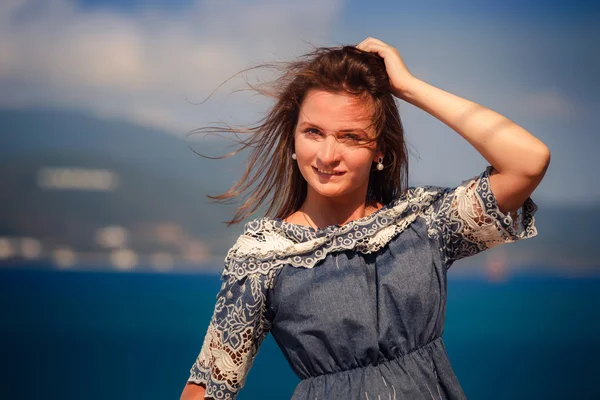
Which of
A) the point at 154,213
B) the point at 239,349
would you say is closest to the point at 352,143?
the point at 239,349

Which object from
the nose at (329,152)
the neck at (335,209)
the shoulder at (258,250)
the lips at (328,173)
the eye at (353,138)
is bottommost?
the shoulder at (258,250)

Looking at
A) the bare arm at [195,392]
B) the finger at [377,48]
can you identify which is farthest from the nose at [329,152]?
the bare arm at [195,392]

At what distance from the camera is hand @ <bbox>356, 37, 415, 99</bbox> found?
Answer: 1775 mm

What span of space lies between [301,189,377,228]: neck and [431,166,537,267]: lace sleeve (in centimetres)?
17

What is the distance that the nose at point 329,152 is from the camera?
5.70ft

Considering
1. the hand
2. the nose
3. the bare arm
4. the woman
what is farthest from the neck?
the bare arm

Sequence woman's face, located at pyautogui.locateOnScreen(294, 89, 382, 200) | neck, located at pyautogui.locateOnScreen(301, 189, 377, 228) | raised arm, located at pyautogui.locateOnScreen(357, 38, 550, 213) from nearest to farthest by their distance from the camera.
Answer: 1. raised arm, located at pyautogui.locateOnScreen(357, 38, 550, 213)
2. woman's face, located at pyautogui.locateOnScreen(294, 89, 382, 200)
3. neck, located at pyautogui.locateOnScreen(301, 189, 377, 228)

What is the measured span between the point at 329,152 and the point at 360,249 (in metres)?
0.22

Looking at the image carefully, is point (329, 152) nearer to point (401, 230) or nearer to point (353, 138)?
point (353, 138)

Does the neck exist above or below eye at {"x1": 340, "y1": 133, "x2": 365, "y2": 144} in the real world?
below

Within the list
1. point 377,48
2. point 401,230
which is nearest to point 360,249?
point 401,230

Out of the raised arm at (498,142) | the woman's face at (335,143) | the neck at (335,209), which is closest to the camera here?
the raised arm at (498,142)

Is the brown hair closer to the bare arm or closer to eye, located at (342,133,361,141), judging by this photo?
eye, located at (342,133,361,141)

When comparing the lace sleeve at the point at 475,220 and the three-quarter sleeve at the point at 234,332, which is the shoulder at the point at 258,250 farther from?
the lace sleeve at the point at 475,220
